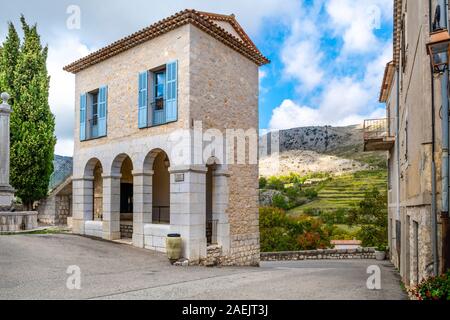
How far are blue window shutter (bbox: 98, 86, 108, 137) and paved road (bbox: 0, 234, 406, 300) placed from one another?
4.95m

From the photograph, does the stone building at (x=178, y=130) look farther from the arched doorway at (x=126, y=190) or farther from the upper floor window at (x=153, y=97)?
the arched doorway at (x=126, y=190)

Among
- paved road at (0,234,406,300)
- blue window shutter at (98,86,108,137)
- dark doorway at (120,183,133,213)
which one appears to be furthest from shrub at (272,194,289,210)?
paved road at (0,234,406,300)

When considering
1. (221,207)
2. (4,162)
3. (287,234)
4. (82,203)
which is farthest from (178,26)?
(287,234)

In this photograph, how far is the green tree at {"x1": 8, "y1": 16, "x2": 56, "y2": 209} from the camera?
830 inches

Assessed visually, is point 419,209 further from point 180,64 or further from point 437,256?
point 180,64

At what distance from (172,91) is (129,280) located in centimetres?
662

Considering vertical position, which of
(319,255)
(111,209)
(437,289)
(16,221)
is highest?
(111,209)

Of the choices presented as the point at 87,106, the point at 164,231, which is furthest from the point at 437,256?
the point at 87,106

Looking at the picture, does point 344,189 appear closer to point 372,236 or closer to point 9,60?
point 372,236

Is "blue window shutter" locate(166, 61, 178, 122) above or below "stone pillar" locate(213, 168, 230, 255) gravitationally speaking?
above

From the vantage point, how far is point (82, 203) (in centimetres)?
1625

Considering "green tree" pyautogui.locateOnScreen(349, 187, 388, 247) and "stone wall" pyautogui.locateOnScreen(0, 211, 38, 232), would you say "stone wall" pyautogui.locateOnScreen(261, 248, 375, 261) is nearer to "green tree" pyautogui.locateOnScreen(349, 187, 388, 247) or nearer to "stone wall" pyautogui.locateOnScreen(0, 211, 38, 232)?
"green tree" pyautogui.locateOnScreen(349, 187, 388, 247)

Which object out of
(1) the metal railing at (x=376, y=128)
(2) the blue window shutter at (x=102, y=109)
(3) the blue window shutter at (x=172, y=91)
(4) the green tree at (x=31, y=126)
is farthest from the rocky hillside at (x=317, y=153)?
(3) the blue window shutter at (x=172, y=91)

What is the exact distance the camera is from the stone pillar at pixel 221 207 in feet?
44.5
